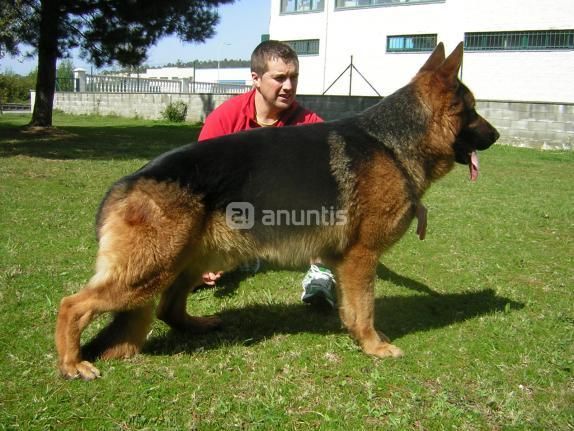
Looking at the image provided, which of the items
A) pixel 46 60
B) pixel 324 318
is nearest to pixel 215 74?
pixel 46 60

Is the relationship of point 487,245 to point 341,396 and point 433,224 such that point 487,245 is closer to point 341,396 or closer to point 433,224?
point 433,224

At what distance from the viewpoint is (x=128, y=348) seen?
358cm

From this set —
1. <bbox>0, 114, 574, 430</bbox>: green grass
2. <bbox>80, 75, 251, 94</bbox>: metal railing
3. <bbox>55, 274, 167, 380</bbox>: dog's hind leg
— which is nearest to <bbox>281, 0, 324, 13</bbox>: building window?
<bbox>80, 75, 251, 94</bbox>: metal railing

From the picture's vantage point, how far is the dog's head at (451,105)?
393cm

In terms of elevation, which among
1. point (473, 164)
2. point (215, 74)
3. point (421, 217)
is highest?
point (215, 74)

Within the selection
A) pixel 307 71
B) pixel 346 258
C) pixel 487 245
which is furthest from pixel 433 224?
pixel 307 71

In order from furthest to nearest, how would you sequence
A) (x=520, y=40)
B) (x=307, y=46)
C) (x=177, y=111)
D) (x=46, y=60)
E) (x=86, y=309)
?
(x=307, y=46), (x=177, y=111), (x=520, y=40), (x=46, y=60), (x=86, y=309)

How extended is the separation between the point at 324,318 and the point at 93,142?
14046mm

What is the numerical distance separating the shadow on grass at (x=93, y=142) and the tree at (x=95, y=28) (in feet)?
5.35

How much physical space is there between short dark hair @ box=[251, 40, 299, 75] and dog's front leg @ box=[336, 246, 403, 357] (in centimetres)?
193

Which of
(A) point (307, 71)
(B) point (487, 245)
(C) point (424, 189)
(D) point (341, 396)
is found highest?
(A) point (307, 71)

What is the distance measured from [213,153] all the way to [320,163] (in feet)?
2.57

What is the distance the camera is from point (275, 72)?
4.56 m

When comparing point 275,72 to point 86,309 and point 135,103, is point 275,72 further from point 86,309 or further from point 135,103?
point 135,103
